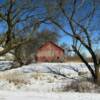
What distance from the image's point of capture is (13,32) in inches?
818

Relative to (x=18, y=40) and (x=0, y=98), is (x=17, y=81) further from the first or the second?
(x=0, y=98)

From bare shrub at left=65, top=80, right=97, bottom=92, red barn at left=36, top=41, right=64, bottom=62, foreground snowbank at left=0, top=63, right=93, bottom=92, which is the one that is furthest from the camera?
red barn at left=36, top=41, right=64, bottom=62

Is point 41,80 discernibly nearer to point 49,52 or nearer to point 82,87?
point 82,87

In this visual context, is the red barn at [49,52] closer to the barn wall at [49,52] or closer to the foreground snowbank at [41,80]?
the barn wall at [49,52]

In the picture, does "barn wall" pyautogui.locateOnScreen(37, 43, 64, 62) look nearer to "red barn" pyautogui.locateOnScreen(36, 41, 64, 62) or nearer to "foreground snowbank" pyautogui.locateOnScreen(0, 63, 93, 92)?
"red barn" pyautogui.locateOnScreen(36, 41, 64, 62)

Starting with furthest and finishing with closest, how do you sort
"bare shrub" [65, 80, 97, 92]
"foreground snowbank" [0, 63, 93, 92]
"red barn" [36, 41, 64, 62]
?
"red barn" [36, 41, 64, 62], "foreground snowbank" [0, 63, 93, 92], "bare shrub" [65, 80, 97, 92]

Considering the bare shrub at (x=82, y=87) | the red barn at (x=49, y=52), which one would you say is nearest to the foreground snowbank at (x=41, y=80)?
the bare shrub at (x=82, y=87)

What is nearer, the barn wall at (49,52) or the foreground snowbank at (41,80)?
the foreground snowbank at (41,80)

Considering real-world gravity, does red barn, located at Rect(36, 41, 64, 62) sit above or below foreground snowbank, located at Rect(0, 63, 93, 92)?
above

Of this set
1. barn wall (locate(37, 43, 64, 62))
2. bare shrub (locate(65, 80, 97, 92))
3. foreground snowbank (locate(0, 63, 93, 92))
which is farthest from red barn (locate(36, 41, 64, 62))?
bare shrub (locate(65, 80, 97, 92))

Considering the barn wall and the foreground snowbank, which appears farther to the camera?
the barn wall

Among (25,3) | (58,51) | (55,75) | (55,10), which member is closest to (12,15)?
(25,3)

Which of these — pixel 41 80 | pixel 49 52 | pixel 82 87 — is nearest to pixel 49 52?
pixel 49 52

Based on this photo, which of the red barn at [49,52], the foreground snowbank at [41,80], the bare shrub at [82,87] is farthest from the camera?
the red barn at [49,52]
